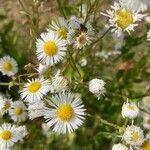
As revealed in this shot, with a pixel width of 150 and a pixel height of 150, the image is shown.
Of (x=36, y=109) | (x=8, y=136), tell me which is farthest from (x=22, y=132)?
(x=36, y=109)

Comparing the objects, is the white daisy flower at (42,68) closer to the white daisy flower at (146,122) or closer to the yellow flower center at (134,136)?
the yellow flower center at (134,136)

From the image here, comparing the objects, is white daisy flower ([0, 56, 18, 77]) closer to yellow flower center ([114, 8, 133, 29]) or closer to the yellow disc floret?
the yellow disc floret

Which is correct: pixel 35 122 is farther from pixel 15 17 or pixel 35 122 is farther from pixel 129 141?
pixel 15 17

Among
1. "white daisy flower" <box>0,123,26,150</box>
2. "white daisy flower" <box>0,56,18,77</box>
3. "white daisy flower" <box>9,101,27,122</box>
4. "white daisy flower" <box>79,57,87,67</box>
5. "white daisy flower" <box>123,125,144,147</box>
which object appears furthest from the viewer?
"white daisy flower" <box>79,57,87,67</box>

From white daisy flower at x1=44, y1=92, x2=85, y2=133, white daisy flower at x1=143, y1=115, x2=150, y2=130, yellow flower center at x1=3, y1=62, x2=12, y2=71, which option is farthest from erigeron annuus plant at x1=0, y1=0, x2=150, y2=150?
white daisy flower at x1=143, y1=115, x2=150, y2=130

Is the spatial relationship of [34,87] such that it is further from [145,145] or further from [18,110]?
[145,145]

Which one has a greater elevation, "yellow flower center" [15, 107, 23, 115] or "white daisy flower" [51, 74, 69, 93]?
"yellow flower center" [15, 107, 23, 115]
